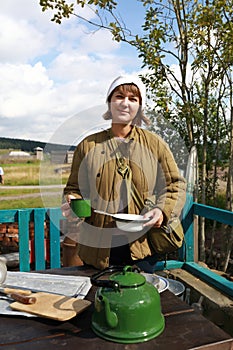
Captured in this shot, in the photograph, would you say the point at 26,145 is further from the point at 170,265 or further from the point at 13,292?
the point at 170,265

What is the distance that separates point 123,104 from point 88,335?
0.90 metres

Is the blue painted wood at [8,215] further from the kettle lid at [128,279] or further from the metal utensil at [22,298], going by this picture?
the kettle lid at [128,279]

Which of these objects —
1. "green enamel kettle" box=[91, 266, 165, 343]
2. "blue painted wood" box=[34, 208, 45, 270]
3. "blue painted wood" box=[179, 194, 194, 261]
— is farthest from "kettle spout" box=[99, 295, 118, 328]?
"blue painted wood" box=[179, 194, 194, 261]

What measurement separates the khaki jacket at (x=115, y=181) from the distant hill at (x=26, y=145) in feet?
0.55

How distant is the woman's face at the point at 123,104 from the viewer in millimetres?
1500

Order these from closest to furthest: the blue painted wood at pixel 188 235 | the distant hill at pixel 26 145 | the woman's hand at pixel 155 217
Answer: the distant hill at pixel 26 145 → the woman's hand at pixel 155 217 → the blue painted wood at pixel 188 235

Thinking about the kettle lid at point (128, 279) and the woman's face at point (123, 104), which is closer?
the kettle lid at point (128, 279)

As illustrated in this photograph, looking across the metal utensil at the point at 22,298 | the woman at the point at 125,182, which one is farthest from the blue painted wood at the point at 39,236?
the metal utensil at the point at 22,298

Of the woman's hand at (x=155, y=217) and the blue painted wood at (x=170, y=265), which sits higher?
the woman's hand at (x=155, y=217)

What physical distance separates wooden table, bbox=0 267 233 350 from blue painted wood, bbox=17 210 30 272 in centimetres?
128

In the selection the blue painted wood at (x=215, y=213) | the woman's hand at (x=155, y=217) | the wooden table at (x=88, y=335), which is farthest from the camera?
the blue painted wood at (x=215, y=213)

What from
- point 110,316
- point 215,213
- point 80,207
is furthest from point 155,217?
point 215,213

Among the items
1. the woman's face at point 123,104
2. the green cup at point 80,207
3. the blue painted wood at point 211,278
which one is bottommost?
the blue painted wood at point 211,278

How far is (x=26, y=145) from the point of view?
1542mm
